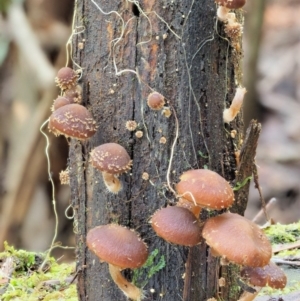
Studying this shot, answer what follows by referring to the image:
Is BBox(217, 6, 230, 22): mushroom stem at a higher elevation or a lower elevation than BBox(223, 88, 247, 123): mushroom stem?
higher

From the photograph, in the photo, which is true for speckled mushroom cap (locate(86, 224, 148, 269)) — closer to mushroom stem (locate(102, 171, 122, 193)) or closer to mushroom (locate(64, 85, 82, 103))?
mushroom stem (locate(102, 171, 122, 193))

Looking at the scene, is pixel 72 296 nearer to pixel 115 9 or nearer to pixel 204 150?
pixel 204 150

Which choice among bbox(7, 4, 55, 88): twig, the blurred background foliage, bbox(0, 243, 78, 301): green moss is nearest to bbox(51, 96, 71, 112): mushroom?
bbox(0, 243, 78, 301): green moss

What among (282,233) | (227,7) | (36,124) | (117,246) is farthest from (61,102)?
(36,124)

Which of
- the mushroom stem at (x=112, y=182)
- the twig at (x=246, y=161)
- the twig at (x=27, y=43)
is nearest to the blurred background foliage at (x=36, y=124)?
the twig at (x=27, y=43)

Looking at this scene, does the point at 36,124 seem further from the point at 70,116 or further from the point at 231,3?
the point at 231,3
